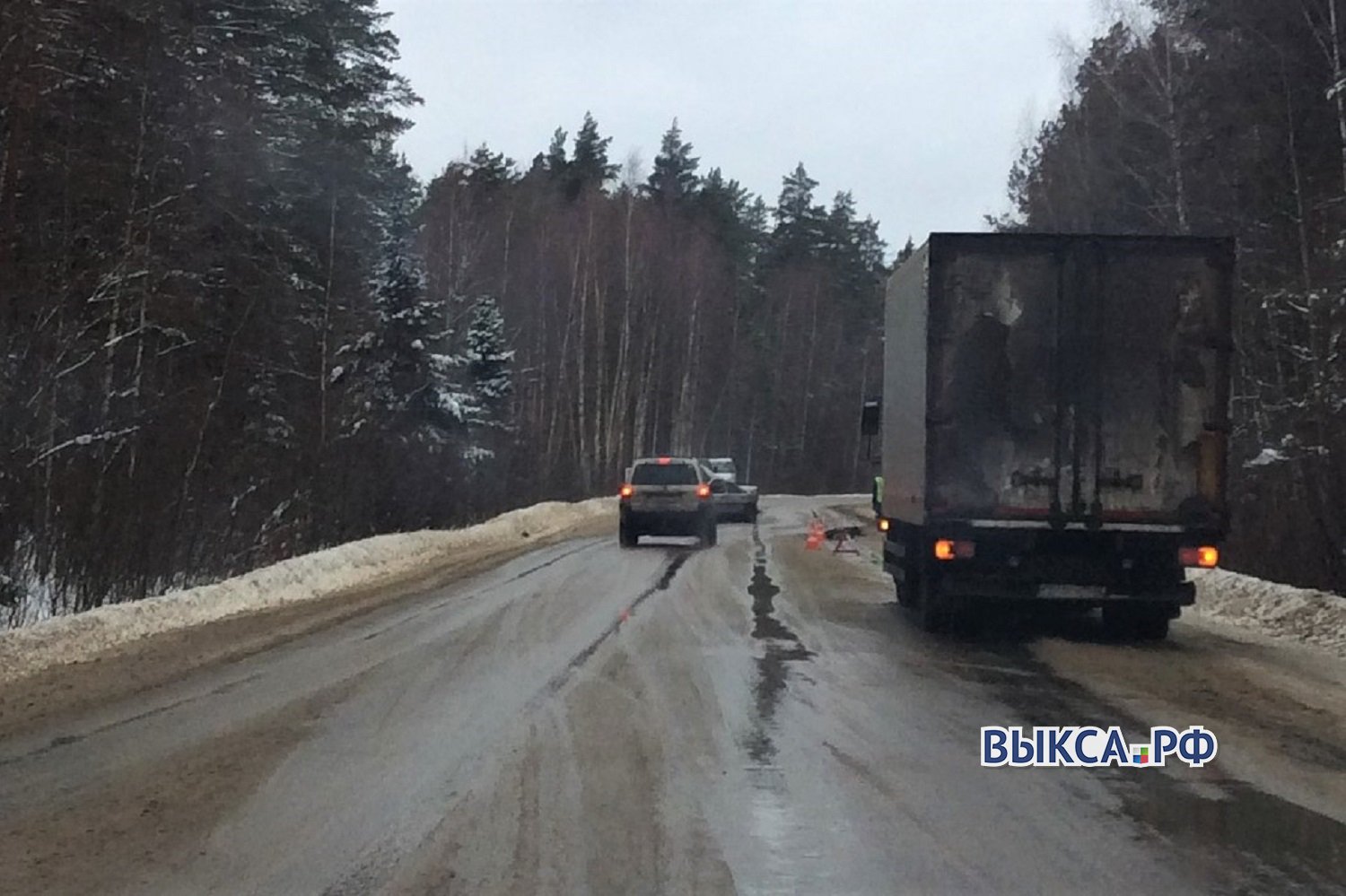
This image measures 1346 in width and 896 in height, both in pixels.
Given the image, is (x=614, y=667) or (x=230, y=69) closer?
(x=614, y=667)

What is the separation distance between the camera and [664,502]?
33.8m

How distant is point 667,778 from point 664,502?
81.3 feet

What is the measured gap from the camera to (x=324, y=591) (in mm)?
21062

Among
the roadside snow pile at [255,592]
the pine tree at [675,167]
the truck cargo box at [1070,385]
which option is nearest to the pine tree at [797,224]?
the pine tree at [675,167]

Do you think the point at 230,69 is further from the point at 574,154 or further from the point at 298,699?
the point at 574,154

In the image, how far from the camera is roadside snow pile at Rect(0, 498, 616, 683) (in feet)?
45.3

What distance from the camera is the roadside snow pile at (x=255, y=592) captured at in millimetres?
13812

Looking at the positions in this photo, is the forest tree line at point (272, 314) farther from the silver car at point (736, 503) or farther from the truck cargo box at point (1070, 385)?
the truck cargo box at point (1070, 385)

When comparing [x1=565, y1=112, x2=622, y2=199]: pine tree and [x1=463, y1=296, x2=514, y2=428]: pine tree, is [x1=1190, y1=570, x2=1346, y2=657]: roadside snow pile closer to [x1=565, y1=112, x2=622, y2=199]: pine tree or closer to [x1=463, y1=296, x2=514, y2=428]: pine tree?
[x1=463, y1=296, x2=514, y2=428]: pine tree

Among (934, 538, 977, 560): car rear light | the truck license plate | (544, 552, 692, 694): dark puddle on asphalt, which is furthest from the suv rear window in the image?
the truck license plate

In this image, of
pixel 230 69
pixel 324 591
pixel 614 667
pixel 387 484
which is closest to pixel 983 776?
pixel 614 667

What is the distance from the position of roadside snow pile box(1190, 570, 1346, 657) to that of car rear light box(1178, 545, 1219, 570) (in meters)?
1.39

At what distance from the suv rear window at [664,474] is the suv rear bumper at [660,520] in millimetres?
626

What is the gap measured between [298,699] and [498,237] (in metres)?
61.3
